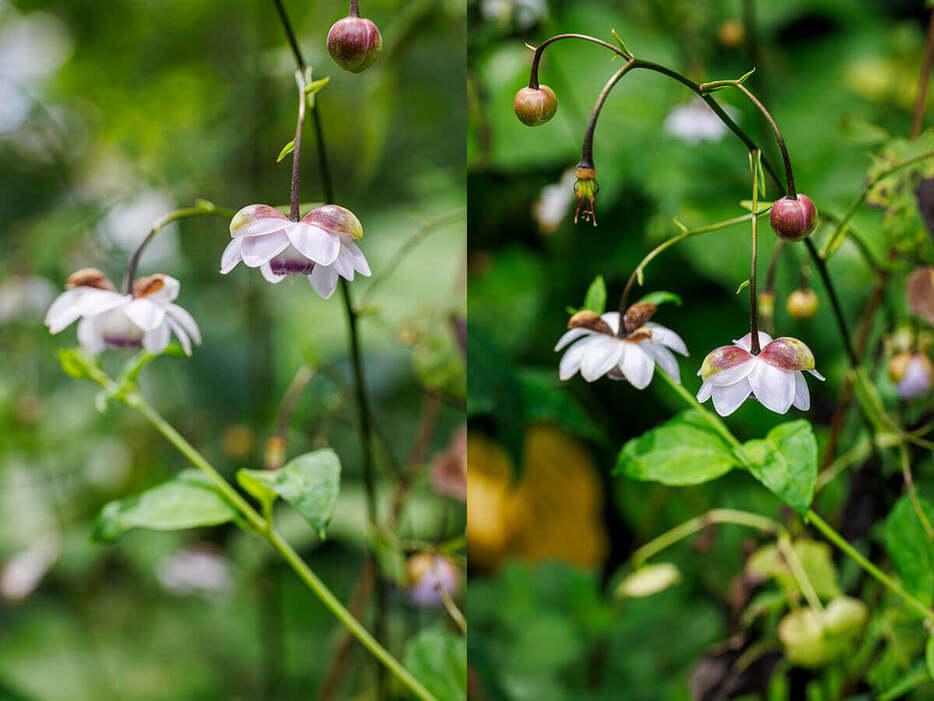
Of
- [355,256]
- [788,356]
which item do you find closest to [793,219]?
[788,356]

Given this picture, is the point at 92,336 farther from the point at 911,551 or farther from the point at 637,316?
the point at 911,551

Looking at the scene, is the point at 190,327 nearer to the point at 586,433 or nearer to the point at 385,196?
the point at 586,433

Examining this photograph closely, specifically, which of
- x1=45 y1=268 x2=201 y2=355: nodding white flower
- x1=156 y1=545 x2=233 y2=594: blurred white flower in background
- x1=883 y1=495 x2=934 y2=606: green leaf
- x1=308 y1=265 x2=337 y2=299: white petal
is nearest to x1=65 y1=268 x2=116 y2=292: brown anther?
x1=45 y1=268 x2=201 y2=355: nodding white flower

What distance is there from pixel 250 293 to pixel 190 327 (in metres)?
0.70

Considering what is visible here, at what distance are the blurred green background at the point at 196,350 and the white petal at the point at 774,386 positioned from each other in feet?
1.19

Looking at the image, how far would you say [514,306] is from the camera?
53 cm

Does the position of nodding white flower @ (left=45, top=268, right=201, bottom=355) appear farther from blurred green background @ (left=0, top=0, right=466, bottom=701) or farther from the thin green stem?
blurred green background @ (left=0, top=0, right=466, bottom=701)

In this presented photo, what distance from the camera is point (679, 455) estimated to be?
334 millimetres

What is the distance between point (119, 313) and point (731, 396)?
25 centimetres

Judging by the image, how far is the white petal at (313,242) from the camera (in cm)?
27

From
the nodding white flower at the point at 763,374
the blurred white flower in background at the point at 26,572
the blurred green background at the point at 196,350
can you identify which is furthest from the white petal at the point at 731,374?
the blurred white flower in background at the point at 26,572

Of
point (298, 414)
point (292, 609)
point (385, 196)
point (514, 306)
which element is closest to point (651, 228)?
point (514, 306)

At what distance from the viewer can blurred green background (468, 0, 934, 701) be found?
419mm

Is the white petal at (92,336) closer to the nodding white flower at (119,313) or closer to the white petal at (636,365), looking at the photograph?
the nodding white flower at (119,313)
